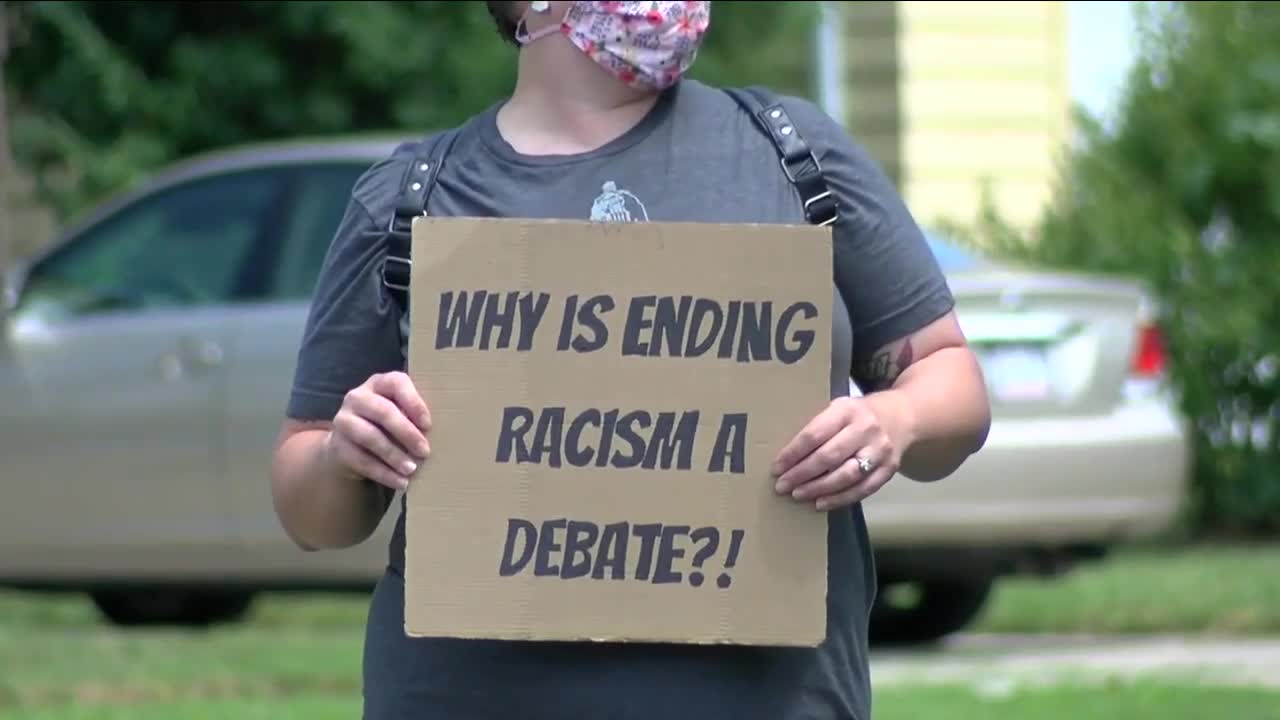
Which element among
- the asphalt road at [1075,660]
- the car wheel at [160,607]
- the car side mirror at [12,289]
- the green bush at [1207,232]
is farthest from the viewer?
the green bush at [1207,232]

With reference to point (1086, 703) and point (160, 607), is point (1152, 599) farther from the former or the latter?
point (160, 607)

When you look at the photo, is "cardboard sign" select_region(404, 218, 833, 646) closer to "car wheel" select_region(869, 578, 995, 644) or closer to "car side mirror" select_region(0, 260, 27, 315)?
"car side mirror" select_region(0, 260, 27, 315)

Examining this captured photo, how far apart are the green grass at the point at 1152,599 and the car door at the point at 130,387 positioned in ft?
9.87

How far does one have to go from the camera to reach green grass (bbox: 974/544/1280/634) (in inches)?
339

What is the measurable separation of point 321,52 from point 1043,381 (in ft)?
12.4

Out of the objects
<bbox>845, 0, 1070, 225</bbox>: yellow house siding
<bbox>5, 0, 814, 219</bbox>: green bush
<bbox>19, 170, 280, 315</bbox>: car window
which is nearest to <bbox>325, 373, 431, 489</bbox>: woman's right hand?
<bbox>19, 170, 280, 315</bbox>: car window

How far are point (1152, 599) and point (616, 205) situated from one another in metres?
6.90

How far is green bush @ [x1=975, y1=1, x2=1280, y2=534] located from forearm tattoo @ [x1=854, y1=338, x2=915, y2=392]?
8.46 m

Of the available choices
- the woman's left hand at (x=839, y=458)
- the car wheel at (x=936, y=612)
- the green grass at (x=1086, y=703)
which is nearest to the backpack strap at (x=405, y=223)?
the woman's left hand at (x=839, y=458)

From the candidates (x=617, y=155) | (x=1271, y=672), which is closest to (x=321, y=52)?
(x=1271, y=672)

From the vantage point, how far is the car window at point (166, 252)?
27.0ft

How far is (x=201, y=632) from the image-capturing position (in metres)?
8.57

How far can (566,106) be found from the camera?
2.54m

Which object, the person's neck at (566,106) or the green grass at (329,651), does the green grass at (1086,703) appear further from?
the person's neck at (566,106)
